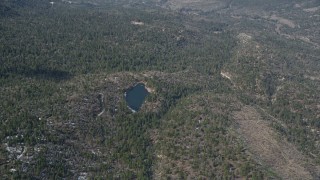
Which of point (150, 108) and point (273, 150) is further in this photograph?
point (150, 108)

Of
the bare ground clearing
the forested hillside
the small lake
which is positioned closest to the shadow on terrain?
the forested hillside

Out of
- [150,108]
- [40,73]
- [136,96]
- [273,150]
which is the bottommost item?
[273,150]

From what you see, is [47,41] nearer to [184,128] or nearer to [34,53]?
[34,53]

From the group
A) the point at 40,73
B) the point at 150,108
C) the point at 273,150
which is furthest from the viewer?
the point at 40,73

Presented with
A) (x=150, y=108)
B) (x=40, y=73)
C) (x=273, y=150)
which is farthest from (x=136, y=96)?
(x=273, y=150)

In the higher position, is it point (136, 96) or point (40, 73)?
point (40, 73)

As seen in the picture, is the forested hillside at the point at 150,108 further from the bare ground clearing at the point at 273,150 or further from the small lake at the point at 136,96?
the small lake at the point at 136,96

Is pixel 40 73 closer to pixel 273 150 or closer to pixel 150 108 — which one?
pixel 150 108

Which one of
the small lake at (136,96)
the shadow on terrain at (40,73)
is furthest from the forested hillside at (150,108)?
the small lake at (136,96)
